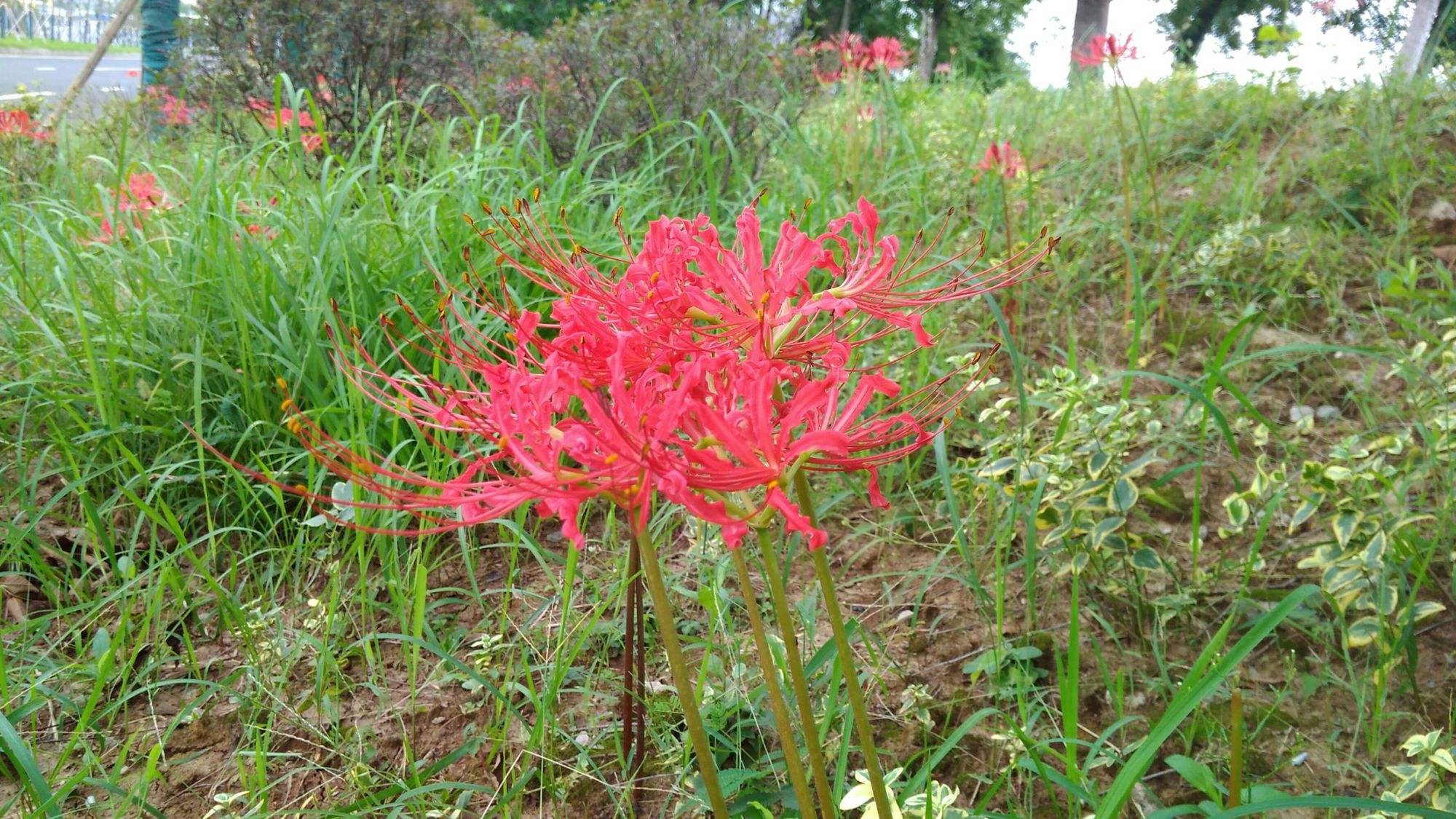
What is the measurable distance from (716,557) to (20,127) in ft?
14.0

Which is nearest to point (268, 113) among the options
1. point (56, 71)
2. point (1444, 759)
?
point (1444, 759)

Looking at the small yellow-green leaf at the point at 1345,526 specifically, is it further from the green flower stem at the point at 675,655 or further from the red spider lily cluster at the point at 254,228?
the red spider lily cluster at the point at 254,228

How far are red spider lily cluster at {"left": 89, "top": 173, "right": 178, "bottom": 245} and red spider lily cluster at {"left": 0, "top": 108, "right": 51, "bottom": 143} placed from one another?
4.82 ft

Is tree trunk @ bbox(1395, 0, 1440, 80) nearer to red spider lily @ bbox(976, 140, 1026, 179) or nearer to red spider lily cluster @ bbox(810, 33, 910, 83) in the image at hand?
red spider lily @ bbox(976, 140, 1026, 179)

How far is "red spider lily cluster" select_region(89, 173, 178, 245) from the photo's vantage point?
2.83m

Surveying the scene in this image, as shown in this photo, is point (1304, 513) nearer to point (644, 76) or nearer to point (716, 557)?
point (716, 557)

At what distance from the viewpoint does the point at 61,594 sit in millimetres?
2236

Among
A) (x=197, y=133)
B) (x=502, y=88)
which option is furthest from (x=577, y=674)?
(x=197, y=133)

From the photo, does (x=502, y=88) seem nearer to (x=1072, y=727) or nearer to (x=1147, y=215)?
(x=1147, y=215)

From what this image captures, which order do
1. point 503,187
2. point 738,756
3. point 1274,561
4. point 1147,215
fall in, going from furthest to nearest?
1. point 1147,215
2. point 503,187
3. point 1274,561
4. point 738,756

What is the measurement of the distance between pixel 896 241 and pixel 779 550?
1153 millimetres

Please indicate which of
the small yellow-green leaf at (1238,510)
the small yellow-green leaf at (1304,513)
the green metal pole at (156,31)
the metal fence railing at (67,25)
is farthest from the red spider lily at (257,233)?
the metal fence railing at (67,25)

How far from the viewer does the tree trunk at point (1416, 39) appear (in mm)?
4577

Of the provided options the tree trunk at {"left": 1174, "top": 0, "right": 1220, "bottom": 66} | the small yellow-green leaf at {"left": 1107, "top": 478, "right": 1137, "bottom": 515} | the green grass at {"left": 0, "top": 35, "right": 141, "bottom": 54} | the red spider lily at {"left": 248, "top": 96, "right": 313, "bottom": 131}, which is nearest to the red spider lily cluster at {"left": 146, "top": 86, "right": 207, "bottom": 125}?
the red spider lily at {"left": 248, "top": 96, "right": 313, "bottom": 131}
